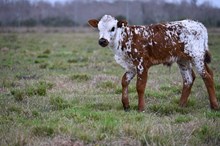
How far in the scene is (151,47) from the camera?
9.89 metres

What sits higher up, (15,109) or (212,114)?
(212,114)

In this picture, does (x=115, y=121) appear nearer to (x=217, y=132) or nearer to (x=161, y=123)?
(x=161, y=123)

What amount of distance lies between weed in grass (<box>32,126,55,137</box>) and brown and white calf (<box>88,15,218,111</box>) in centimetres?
272

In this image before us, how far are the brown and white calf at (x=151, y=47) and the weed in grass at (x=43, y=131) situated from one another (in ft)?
8.91

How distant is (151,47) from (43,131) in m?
3.57

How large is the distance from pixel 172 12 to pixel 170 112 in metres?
46.9

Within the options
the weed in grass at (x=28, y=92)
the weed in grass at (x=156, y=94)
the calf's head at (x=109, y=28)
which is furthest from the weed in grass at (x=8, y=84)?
the calf's head at (x=109, y=28)

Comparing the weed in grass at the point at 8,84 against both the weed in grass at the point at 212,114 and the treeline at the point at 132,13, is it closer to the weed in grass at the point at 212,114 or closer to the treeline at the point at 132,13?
the weed in grass at the point at 212,114

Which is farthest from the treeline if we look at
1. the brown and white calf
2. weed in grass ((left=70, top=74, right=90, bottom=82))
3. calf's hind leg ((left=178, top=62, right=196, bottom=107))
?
Answer: the brown and white calf

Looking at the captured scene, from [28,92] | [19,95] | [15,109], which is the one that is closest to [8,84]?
[28,92]

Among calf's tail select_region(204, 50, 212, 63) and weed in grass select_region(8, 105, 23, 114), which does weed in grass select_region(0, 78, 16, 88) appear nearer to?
weed in grass select_region(8, 105, 23, 114)

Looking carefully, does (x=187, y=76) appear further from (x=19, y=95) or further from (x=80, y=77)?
(x=80, y=77)

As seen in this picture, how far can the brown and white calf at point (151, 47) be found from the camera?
32.0 ft

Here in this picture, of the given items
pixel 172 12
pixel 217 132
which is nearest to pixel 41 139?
pixel 217 132
